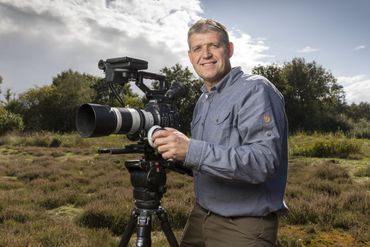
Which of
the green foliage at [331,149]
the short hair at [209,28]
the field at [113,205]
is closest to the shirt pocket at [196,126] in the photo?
the short hair at [209,28]

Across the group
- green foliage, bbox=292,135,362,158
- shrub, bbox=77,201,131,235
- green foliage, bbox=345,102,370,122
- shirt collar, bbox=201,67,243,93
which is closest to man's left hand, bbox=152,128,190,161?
shirt collar, bbox=201,67,243,93

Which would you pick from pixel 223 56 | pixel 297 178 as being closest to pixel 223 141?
pixel 223 56

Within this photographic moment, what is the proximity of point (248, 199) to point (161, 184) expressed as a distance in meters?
0.70

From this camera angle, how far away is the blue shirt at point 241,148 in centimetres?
182

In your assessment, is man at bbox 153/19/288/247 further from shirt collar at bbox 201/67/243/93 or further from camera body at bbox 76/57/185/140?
camera body at bbox 76/57/185/140

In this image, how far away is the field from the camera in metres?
5.19

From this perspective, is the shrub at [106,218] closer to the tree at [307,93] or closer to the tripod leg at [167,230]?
the tripod leg at [167,230]

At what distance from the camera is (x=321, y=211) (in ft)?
20.3

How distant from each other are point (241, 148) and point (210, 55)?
26.0 inches

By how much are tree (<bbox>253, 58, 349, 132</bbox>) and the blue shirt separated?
1385 inches

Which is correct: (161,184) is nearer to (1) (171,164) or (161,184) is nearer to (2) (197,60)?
(1) (171,164)

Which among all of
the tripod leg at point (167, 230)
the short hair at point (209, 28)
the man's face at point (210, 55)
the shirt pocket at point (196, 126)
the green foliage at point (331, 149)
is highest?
the short hair at point (209, 28)

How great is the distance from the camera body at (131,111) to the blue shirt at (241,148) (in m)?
0.27

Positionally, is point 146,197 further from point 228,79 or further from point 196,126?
point 228,79
